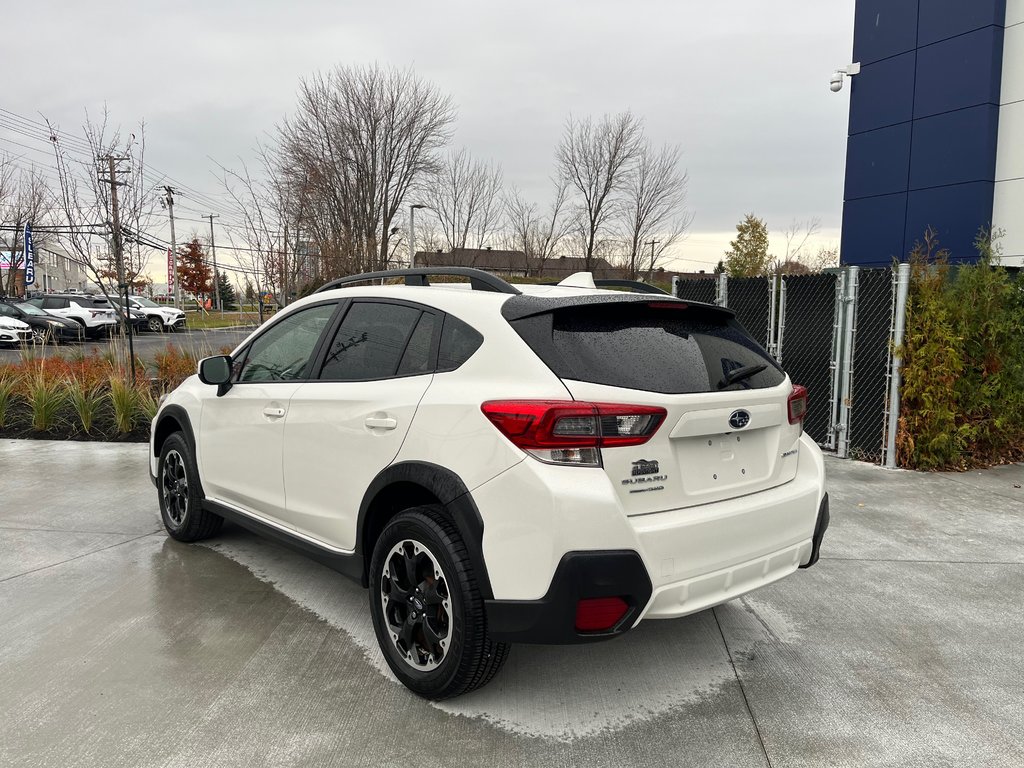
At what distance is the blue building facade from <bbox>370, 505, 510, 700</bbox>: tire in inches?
620

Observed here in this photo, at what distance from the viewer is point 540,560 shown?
243 cm

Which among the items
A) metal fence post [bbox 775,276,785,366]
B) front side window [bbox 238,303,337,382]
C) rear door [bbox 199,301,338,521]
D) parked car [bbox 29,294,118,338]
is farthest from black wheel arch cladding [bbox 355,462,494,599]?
parked car [bbox 29,294,118,338]

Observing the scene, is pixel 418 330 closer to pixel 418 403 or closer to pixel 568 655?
pixel 418 403

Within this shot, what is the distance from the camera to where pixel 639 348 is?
2748mm

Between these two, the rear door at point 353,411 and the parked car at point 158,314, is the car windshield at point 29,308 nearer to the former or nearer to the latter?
the parked car at point 158,314

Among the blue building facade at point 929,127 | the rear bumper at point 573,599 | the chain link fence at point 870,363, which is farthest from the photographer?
the blue building facade at point 929,127

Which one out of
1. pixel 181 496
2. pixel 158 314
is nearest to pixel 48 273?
pixel 158 314

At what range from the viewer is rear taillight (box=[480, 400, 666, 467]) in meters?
2.45

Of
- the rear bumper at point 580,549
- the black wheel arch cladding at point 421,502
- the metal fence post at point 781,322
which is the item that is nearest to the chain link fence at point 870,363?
the metal fence post at point 781,322

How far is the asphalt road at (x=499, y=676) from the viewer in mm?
2613

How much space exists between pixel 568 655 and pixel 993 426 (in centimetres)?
641

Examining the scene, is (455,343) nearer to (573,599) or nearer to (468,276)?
(468,276)

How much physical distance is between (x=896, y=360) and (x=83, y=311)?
90.7 ft

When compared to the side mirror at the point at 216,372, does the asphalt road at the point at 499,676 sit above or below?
below
